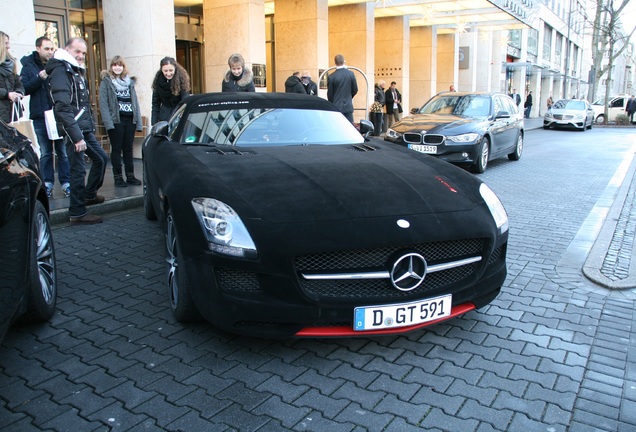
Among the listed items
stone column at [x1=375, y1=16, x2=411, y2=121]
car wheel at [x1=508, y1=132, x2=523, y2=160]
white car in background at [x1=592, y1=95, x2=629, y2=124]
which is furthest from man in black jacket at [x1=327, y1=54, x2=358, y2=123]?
white car in background at [x1=592, y1=95, x2=629, y2=124]

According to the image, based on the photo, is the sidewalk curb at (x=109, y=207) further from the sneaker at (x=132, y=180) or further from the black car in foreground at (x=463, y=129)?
the black car in foreground at (x=463, y=129)

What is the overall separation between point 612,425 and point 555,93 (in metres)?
65.7

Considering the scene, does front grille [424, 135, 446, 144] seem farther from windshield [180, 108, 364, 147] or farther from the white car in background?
the white car in background

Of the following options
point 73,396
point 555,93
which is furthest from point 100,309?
point 555,93

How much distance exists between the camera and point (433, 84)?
81.5ft

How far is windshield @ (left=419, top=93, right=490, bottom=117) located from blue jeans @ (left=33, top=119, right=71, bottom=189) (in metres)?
7.57

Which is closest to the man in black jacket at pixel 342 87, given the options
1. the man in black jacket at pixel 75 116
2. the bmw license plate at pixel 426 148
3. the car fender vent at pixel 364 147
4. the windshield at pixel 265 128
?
the bmw license plate at pixel 426 148

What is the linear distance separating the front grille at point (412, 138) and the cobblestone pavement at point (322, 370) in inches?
238

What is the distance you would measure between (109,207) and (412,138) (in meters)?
5.78

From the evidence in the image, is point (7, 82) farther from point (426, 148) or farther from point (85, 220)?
point (426, 148)

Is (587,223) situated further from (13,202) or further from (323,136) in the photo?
(13,202)

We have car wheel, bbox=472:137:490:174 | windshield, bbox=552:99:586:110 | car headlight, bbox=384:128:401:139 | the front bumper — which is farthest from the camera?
windshield, bbox=552:99:586:110

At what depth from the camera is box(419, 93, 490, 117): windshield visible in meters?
Result: 11.7

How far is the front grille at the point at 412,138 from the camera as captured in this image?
1047 cm
